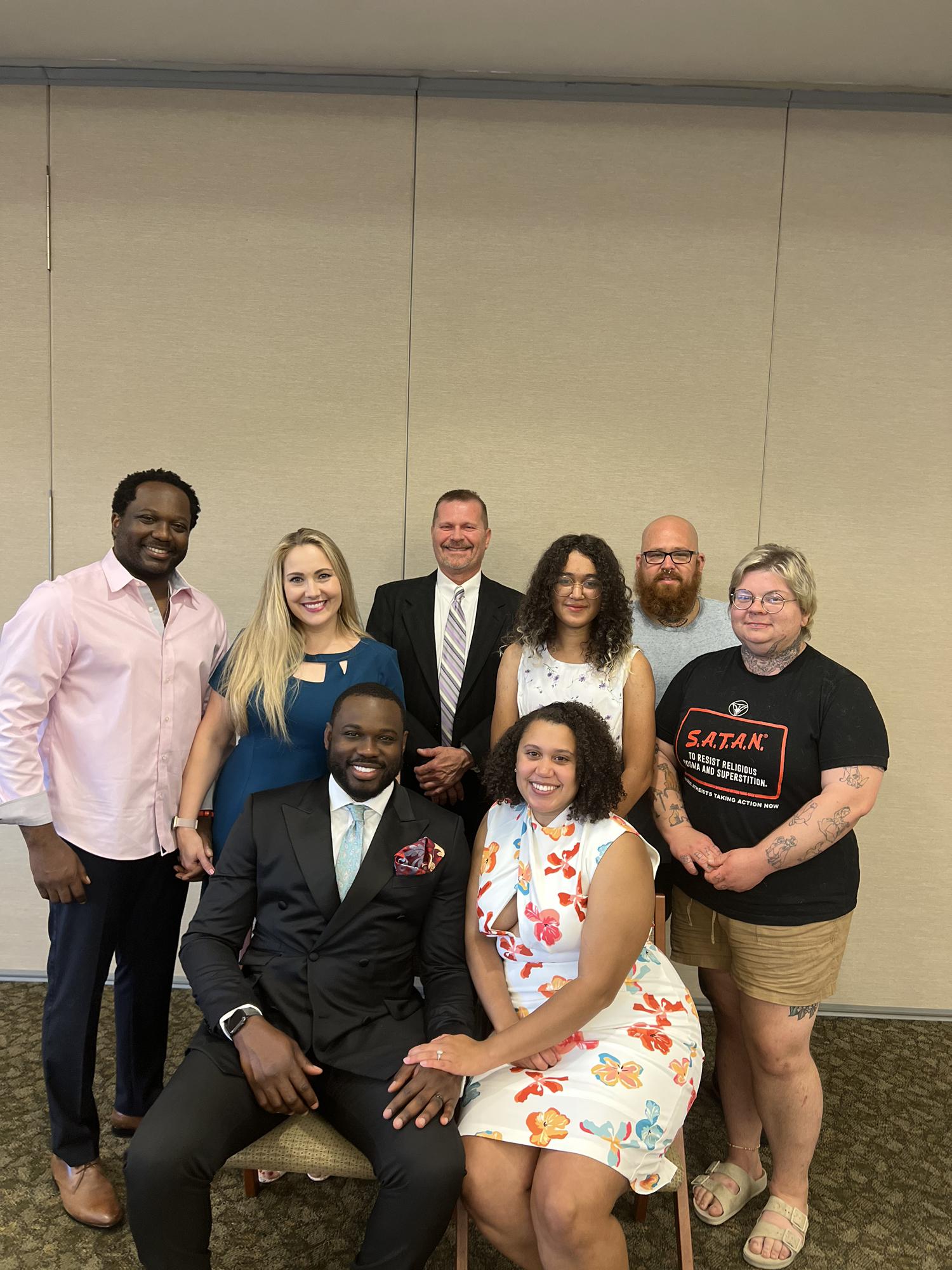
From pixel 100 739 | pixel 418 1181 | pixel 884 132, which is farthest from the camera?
pixel 884 132

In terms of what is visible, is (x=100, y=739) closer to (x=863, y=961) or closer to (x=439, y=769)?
(x=439, y=769)

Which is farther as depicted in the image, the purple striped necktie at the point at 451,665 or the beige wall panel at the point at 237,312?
the beige wall panel at the point at 237,312

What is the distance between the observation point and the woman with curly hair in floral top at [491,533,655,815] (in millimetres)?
2604

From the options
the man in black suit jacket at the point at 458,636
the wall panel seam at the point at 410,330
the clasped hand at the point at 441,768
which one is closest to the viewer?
the clasped hand at the point at 441,768

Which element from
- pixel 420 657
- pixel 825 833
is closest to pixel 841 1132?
pixel 825 833

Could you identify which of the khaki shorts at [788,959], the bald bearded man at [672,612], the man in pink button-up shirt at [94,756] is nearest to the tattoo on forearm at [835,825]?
the khaki shorts at [788,959]

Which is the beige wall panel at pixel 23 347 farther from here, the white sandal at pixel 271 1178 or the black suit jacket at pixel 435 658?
the white sandal at pixel 271 1178

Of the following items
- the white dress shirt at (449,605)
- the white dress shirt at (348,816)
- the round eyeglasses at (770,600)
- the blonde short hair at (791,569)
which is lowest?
the white dress shirt at (348,816)

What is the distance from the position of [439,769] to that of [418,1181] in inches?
49.5

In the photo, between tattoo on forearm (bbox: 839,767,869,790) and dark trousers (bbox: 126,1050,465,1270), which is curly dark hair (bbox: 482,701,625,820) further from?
dark trousers (bbox: 126,1050,465,1270)

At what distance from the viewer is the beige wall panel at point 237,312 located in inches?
143

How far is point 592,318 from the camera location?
3.69m

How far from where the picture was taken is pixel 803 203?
367 centimetres

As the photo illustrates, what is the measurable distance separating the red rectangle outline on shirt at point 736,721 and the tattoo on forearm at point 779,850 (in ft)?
0.38
